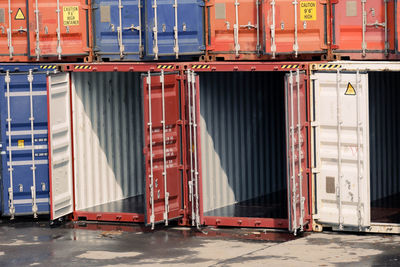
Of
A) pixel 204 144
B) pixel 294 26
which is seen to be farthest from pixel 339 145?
pixel 204 144

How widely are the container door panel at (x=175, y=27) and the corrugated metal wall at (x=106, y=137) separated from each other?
1400 mm

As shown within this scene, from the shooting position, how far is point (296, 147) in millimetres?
17312

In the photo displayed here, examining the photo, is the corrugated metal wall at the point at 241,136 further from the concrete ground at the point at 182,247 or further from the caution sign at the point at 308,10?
Answer: the caution sign at the point at 308,10

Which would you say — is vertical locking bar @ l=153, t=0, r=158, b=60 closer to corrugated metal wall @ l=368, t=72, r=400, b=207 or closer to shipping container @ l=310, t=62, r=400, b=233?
shipping container @ l=310, t=62, r=400, b=233

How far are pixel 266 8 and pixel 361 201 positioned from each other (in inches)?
155

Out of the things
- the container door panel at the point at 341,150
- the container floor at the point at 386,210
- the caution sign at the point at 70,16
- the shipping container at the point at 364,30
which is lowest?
the container floor at the point at 386,210

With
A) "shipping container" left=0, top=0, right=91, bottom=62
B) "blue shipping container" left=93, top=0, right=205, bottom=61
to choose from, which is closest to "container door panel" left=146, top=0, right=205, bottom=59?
"blue shipping container" left=93, top=0, right=205, bottom=61

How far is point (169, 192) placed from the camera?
59.3ft

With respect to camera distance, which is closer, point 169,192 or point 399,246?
point 399,246

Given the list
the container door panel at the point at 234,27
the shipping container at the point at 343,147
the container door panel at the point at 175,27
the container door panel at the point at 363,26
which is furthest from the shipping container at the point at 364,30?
the container door panel at the point at 175,27

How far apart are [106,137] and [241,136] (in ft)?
9.16

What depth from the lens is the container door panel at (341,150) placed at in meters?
17.0

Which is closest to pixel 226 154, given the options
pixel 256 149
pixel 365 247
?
pixel 256 149

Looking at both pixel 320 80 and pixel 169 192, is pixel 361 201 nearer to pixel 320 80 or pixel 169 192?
pixel 320 80
